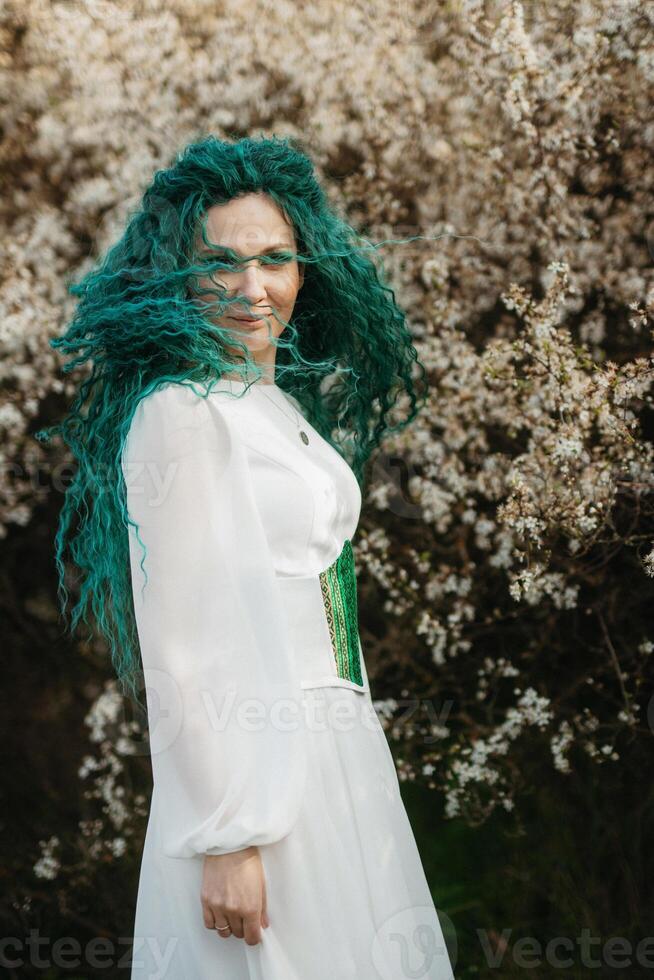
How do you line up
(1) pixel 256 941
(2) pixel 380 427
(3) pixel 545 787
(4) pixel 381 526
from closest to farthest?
(1) pixel 256 941
(2) pixel 380 427
(3) pixel 545 787
(4) pixel 381 526

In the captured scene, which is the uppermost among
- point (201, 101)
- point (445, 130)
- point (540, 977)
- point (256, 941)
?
point (201, 101)

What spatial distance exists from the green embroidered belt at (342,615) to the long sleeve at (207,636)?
18cm

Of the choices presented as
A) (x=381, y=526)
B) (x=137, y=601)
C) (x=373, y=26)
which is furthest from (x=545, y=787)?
(x=373, y=26)

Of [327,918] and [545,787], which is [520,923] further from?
[327,918]

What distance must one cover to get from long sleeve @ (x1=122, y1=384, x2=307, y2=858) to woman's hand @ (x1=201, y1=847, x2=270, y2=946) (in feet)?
0.09

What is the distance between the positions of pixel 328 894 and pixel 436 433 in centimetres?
153

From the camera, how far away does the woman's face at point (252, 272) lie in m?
1.44

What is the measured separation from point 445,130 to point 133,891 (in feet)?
8.28

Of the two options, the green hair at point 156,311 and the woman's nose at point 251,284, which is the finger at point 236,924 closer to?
the green hair at point 156,311

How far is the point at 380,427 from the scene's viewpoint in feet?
6.64

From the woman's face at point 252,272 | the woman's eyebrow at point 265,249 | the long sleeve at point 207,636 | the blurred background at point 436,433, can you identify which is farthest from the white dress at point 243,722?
the blurred background at point 436,433

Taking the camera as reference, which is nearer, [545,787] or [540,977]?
[540,977]

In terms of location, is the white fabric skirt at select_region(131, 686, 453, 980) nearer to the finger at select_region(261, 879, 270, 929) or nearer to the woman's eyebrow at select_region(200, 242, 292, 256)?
the finger at select_region(261, 879, 270, 929)

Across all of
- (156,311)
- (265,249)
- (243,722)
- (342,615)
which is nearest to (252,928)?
(243,722)
